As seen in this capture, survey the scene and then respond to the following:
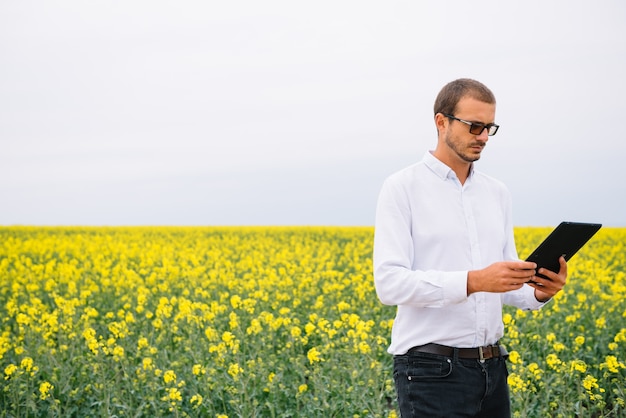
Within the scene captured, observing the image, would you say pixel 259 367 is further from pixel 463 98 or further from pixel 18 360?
pixel 463 98

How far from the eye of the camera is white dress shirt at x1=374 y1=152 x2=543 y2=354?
2.65 metres

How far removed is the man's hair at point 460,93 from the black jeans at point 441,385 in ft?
3.12

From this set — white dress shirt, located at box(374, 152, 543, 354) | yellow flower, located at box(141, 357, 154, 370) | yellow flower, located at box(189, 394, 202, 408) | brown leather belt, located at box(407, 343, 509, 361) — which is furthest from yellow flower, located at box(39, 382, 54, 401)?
brown leather belt, located at box(407, 343, 509, 361)

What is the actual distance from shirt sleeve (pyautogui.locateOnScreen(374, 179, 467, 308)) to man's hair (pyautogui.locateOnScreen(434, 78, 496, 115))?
1.19 feet

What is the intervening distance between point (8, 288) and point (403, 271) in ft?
36.4

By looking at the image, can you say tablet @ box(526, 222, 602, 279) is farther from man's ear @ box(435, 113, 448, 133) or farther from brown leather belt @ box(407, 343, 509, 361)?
man's ear @ box(435, 113, 448, 133)

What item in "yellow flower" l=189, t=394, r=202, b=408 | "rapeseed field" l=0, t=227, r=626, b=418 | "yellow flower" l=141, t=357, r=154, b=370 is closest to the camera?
"yellow flower" l=189, t=394, r=202, b=408

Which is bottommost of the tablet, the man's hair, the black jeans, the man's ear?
the black jeans

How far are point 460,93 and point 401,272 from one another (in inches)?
28.7

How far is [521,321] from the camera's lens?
844 cm

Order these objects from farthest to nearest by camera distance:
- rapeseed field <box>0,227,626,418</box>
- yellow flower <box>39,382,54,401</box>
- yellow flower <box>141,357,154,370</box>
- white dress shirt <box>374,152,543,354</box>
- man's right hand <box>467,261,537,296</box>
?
1. yellow flower <box>141,357,154,370</box>
2. yellow flower <box>39,382,54,401</box>
3. rapeseed field <box>0,227,626,418</box>
4. white dress shirt <box>374,152,543,354</box>
5. man's right hand <box>467,261,537,296</box>

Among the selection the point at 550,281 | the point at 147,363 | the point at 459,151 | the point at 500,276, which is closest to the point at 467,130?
the point at 459,151

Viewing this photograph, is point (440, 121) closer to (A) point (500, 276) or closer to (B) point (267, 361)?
(A) point (500, 276)

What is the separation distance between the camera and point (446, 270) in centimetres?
281
